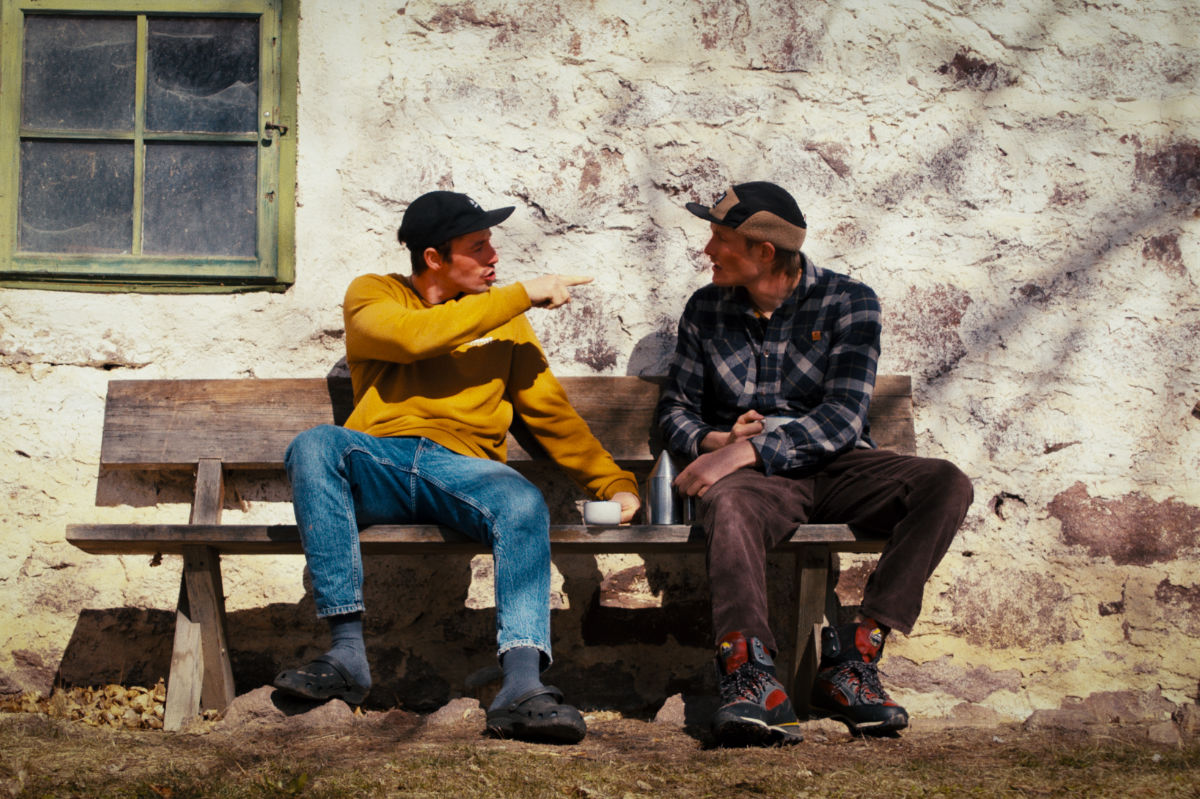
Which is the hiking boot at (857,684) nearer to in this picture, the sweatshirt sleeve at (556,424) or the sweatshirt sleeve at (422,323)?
the sweatshirt sleeve at (556,424)

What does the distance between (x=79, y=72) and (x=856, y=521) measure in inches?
105

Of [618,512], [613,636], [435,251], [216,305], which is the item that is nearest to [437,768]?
[618,512]

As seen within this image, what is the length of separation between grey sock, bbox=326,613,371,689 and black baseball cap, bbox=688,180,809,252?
143 cm

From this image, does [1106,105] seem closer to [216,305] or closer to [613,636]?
[613,636]

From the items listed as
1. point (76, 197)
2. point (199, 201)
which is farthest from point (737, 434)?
point (76, 197)

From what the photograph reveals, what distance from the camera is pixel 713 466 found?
9.50 feet

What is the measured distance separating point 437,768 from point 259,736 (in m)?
0.62

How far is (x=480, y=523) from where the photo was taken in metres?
2.72

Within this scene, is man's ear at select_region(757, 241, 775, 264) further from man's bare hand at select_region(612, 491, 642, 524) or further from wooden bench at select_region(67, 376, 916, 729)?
man's bare hand at select_region(612, 491, 642, 524)

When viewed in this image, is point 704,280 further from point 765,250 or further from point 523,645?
point 523,645

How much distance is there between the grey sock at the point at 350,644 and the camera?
2.61 meters

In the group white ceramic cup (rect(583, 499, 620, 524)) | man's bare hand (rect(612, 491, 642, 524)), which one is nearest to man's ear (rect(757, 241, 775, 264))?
man's bare hand (rect(612, 491, 642, 524))

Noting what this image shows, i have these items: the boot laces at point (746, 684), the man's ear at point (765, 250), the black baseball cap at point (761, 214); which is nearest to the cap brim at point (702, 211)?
the black baseball cap at point (761, 214)

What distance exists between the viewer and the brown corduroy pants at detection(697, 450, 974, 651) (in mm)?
2590
